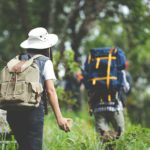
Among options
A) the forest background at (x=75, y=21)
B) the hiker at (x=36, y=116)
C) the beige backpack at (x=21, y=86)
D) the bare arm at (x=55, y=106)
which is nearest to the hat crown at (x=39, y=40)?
the hiker at (x=36, y=116)

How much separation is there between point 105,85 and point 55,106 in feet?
9.75

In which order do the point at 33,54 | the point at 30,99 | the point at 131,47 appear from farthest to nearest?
the point at 131,47
the point at 33,54
the point at 30,99

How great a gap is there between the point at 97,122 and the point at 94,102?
0.32 meters

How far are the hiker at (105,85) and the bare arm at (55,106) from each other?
9.21 feet

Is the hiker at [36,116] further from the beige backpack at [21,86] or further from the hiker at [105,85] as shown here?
the hiker at [105,85]

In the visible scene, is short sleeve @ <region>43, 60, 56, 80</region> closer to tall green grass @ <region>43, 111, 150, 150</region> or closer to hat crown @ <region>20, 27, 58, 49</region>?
hat crown @ <region>20, 27, 58, 49</region>

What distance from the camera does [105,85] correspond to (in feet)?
29.2

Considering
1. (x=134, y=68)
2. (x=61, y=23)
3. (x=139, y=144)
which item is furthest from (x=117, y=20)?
(x=139, y=144)

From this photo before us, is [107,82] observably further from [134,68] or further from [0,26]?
[134,68]

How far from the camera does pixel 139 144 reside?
7.17m

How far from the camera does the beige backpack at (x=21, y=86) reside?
5.92 meters

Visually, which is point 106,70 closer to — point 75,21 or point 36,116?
point 36,116

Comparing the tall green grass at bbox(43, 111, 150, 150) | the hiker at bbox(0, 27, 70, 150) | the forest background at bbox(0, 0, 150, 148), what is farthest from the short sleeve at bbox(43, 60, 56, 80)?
the forest background at bbox(0, 0, 150, 148)

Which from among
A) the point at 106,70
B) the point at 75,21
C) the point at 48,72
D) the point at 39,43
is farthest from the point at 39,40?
the point at 75,21
